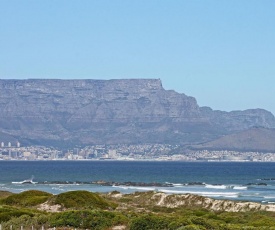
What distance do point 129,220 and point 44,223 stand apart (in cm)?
473

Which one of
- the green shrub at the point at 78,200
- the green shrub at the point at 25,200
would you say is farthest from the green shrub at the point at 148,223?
the green shrub at the point at 25,200

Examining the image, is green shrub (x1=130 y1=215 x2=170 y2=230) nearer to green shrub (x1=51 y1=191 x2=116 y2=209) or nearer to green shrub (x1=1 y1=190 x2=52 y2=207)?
green shrub (x1=51 y1=191 x2=116 y2=209)

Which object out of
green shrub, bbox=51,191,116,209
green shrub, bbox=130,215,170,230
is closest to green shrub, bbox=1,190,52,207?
green shrub, bbox=51,191,116,209

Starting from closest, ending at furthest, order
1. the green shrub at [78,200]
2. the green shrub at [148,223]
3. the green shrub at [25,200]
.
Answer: the green shrub at [148,223], the green shrub at [78,200], the green shrub at [25,200]

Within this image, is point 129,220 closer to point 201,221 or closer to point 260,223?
point 201,221

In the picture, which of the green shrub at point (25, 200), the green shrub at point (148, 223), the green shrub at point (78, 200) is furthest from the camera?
the green shrub at point (25, 200)

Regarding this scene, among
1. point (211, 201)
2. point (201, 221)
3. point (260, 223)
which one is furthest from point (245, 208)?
point (201, 221)

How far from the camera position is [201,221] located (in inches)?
1583

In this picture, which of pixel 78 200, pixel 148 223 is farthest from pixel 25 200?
pixel 148 223

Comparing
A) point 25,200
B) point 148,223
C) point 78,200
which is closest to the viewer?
point 148,223

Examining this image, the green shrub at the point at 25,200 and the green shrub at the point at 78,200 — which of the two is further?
the green shrub at the point at 25,200

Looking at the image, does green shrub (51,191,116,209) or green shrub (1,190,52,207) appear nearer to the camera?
green shrub (51,191,116,209)

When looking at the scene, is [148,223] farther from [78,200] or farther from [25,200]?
[25,200]

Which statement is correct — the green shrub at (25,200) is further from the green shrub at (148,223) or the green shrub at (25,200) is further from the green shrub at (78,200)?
the green shrub at (148,223)
